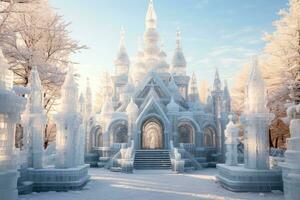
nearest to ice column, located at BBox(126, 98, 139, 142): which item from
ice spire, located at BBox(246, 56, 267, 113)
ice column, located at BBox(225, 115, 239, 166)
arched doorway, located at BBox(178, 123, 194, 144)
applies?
arched doorway, located at BBox(178, 123, 194, 144)

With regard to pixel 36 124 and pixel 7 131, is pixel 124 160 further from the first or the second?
pixel 7 131

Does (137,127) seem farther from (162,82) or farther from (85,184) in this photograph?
(85,184)

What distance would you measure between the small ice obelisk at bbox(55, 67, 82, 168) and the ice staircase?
1089cm

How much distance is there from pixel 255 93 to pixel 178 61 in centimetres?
2496

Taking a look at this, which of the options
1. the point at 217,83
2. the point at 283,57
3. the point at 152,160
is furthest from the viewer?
the point at 217,83

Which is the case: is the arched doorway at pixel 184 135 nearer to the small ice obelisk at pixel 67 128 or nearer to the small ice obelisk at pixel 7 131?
the small ice obelisk at pixel 67 128

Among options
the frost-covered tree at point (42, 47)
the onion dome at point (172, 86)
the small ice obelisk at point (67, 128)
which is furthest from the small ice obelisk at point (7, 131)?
the onion dome at point (172, 86)

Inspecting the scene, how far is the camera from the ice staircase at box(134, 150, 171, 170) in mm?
26047

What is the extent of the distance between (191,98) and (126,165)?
58.3ft

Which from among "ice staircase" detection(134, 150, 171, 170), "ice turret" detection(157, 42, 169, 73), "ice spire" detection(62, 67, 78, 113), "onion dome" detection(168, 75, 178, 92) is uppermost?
"ice turret" detection(157, 42, 169, 73)

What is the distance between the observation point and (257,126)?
15.4 m

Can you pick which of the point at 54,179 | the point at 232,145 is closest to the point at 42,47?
the point at 54,179

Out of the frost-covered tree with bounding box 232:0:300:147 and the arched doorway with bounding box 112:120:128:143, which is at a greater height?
the frost-covered tree with bounding box 232:0:300:147

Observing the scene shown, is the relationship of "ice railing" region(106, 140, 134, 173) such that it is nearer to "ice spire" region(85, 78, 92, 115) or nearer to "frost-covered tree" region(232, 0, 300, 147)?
"ice spire" region(85, 78, 92, 115)
